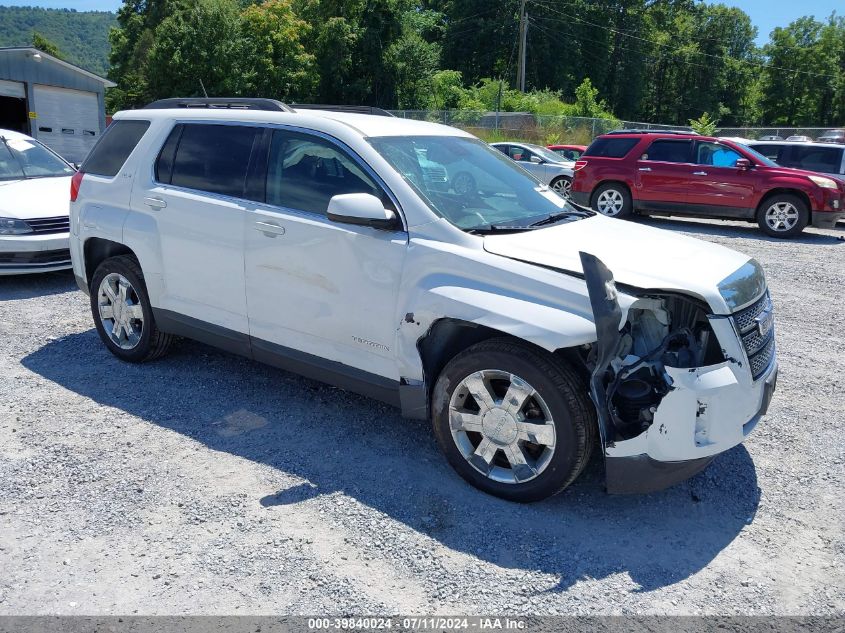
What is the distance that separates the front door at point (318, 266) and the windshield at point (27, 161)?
19.5ft

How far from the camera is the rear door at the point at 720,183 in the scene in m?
13.0

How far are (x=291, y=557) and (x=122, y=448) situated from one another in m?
1.55

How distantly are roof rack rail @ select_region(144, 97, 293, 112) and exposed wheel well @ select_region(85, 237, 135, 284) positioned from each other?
1082 mm

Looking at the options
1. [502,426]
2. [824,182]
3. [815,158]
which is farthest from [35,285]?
[815,158]

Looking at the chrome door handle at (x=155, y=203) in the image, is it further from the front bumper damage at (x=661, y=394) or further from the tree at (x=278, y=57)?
the tree at (x=278, y=57)

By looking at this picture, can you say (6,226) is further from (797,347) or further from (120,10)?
(120,10)

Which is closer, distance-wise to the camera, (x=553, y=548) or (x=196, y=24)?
(x=553, y=548)

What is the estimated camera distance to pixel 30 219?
7.46 m

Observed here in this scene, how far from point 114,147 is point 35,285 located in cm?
340

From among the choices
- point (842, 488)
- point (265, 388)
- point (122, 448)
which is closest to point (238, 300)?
point (265, 388)

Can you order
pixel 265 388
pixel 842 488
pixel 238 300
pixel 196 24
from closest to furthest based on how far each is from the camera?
pixel 842 488 < pixel 238 300 < pixel 265 388 < pixel 196 24

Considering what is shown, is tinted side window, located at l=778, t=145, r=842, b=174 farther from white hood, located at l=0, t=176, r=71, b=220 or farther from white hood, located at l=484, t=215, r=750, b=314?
white hood, located at l=0, t=176, r=71, b=220

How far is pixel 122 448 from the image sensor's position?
4070mm

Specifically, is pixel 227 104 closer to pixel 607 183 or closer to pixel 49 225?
pixel 49 225
